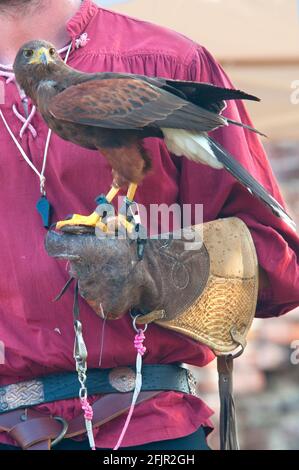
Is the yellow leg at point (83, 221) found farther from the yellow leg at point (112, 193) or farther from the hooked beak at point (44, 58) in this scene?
the hooked beak at point (44, 58)

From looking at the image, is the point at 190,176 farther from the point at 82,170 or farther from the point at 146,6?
the point at 146,6

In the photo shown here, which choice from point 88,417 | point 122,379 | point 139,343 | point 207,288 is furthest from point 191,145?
point 88,417

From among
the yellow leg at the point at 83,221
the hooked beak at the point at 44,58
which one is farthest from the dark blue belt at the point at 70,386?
the hooked beak at the point at 44,58

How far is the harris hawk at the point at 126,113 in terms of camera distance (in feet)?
9.70

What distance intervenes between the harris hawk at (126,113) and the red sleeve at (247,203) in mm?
139

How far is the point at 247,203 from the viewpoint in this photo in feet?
10.7

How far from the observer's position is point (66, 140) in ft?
9.84

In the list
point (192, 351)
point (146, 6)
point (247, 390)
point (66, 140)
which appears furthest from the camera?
point (247, 390)

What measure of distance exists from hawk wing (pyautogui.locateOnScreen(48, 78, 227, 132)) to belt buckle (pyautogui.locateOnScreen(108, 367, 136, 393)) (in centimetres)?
62

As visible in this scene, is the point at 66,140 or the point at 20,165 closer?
the point at 66,140

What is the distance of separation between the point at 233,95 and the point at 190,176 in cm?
31

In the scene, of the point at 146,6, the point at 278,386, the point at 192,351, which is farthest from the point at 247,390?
the point at 192,351

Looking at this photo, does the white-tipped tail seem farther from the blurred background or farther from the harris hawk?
the blurred background

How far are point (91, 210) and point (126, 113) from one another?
0.31 metres
